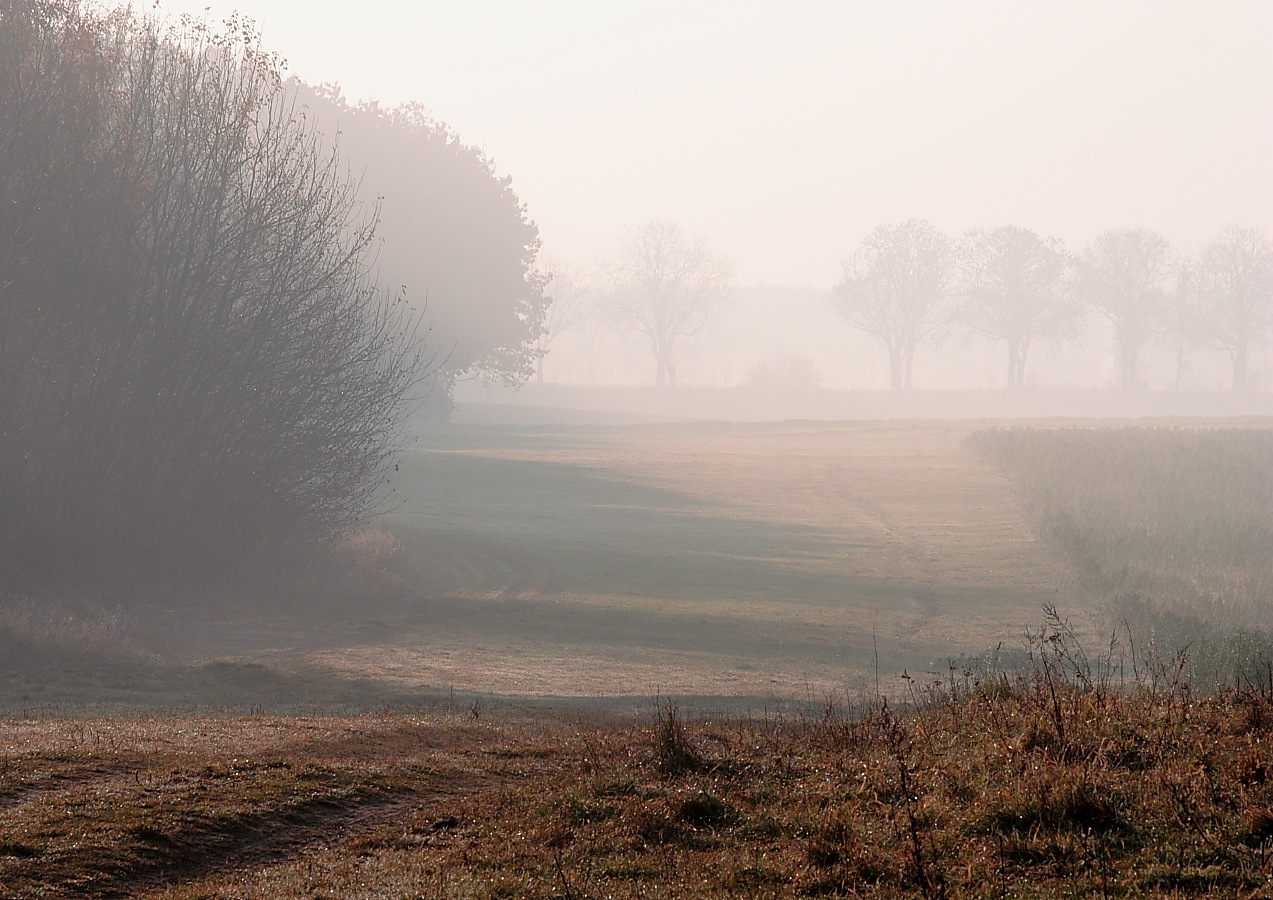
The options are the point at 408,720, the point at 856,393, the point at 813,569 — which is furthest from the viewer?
the point at 856,393

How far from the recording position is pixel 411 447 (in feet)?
205

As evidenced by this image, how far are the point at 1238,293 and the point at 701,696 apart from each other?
367 feet

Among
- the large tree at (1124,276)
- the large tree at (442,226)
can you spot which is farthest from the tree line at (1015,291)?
the large tree at (442,226)

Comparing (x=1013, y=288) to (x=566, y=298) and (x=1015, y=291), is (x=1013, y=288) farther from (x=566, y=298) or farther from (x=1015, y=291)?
(x=566, y=298)

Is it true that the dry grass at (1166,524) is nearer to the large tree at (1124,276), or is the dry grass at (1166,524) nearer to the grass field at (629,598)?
the grass field at (629,598)

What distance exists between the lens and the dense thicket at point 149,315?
2656 centimetres

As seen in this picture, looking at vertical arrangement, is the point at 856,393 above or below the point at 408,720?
above

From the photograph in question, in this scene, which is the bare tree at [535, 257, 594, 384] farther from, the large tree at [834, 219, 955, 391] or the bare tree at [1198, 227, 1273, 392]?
the bare tree at [1198, 227, 1273, 392]

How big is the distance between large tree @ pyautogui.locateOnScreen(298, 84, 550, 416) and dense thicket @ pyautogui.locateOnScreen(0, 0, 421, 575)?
35.7 meters

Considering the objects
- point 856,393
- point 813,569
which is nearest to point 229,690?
point 813,569

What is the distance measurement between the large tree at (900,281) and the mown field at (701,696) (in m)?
58.5

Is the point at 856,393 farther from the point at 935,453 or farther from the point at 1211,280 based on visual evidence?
the point at 935,453

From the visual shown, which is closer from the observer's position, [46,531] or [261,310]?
[46,531]

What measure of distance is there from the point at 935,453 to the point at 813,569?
81.8 feet
